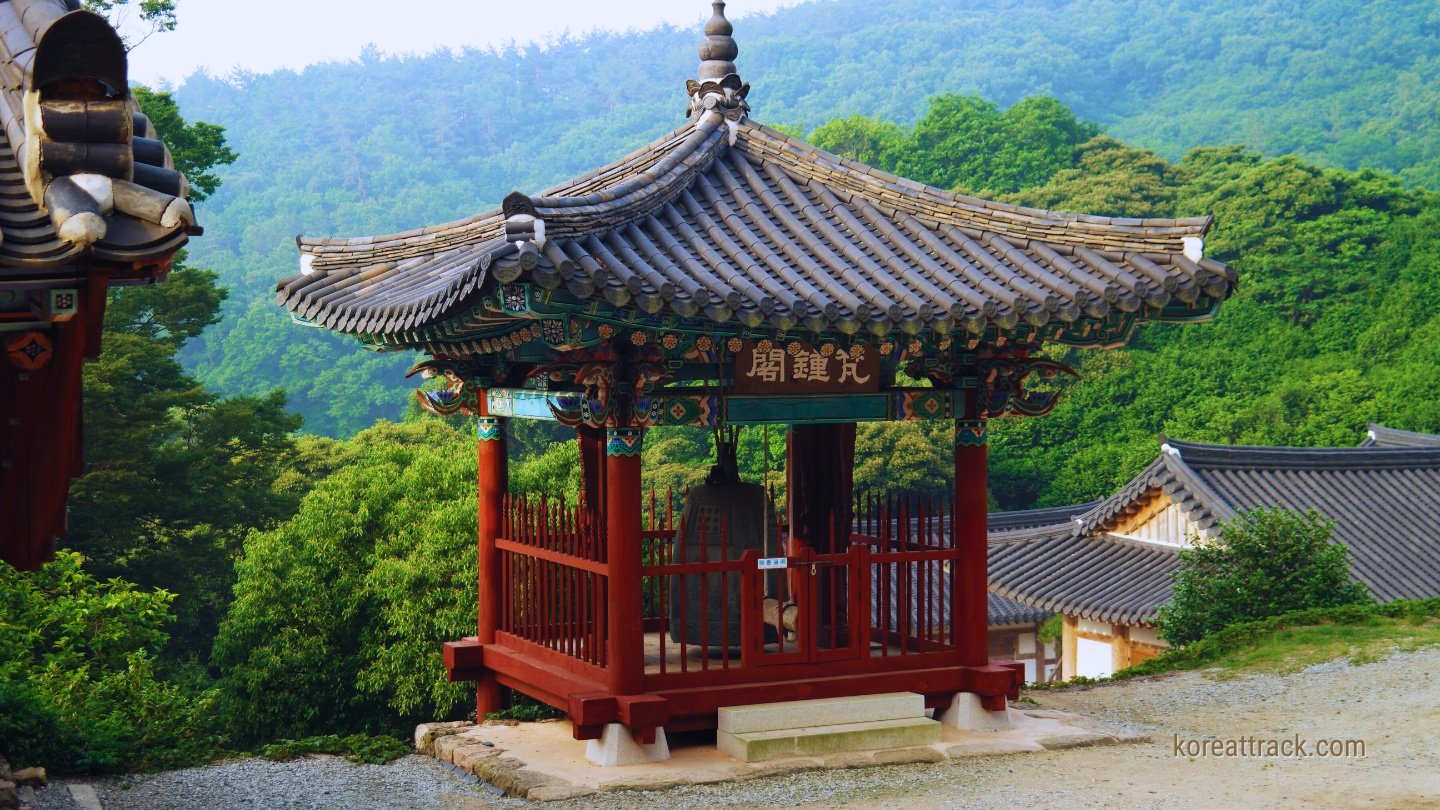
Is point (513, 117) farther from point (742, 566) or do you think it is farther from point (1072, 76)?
point (742, 566)

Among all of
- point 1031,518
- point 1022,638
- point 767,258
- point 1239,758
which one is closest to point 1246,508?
point 1022,638

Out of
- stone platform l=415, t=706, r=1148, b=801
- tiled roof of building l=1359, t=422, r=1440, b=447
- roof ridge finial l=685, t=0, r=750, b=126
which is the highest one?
roof ridge finial l=685, t=0, r=750, b=126

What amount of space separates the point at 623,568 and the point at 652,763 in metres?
1.19

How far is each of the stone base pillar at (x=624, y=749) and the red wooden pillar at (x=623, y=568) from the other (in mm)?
250

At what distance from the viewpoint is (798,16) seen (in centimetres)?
13088

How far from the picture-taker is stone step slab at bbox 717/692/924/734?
9.18m

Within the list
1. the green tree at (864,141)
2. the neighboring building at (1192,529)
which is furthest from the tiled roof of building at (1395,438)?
the green tree at (864,141)

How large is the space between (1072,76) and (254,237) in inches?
2067

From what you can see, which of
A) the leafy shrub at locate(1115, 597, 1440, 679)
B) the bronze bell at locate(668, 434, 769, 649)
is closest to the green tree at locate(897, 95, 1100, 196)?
the leafy shrub at locate(1115, 597, 1440, 679)

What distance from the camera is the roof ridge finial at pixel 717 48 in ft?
35.1

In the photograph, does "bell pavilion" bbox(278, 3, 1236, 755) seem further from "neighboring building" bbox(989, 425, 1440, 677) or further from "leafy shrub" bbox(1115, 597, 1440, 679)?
"neighboring building" bbox(989, 425, 1440, 677)

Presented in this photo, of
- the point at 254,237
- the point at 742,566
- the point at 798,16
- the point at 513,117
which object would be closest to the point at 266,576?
the point at 742,566

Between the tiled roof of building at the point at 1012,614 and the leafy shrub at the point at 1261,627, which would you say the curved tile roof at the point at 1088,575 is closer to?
the tiled roof of building at the point at 1012,614

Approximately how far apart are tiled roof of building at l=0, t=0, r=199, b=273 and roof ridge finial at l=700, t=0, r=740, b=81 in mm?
6332
